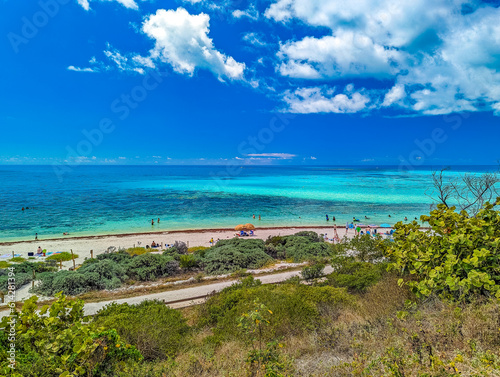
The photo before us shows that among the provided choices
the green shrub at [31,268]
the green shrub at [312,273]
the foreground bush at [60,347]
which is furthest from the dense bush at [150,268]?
the foreground bush at [60,347]

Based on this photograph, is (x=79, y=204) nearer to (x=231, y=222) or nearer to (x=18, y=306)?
(x=231, y=222)

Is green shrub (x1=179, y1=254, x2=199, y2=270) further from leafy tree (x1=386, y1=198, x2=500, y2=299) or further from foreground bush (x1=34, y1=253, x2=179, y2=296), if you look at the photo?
leafy tree (x1=386, y1=198, x2=500, y2=299)

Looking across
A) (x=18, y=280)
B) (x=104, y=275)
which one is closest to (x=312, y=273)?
(x=104, y=275)

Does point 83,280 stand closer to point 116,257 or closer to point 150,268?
point 150,268

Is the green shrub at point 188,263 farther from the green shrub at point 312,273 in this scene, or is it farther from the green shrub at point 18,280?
the green shrub at point 18,280

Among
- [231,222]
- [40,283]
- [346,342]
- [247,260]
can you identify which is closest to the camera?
[346,342]

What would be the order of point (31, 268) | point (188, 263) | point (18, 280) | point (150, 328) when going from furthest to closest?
1. point (188, 263)
2. point (31, 268)
3. point (18, 280)
4. point (150, 328)

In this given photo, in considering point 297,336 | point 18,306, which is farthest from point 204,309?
point 18,306
